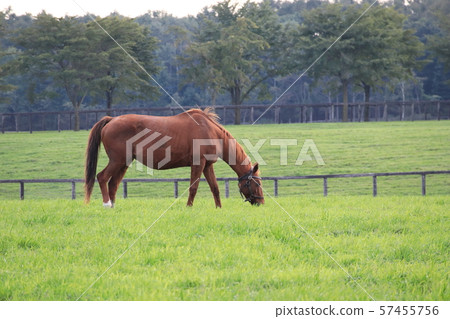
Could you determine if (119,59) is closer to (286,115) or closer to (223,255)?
(286,115)

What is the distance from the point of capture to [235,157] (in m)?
10.9

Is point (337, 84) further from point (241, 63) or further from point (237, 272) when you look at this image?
point (237, 272)

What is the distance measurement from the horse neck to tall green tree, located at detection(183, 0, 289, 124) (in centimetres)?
3634

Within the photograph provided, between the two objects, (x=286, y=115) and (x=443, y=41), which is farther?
(x=286, y=115)

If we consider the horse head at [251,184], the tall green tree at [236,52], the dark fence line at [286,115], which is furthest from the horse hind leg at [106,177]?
the dark fence line at [286,115]

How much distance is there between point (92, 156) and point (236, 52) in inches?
1535

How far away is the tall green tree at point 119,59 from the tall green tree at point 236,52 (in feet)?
14.0

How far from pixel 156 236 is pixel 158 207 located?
363 cm

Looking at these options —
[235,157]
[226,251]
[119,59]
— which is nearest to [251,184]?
[235,157]

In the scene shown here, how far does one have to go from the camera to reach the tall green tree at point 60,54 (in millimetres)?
43938

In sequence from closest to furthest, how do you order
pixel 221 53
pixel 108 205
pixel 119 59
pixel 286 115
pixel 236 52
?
pixel 108 205
pixel 119 59
pixel 236 52
pixel 221 53
pixel 286 115

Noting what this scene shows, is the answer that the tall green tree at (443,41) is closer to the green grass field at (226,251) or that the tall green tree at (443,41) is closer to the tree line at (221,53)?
the tree line at (221,53)

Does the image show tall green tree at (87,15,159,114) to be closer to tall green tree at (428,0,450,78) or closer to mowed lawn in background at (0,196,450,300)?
tall green tree at (428,0,450,78)

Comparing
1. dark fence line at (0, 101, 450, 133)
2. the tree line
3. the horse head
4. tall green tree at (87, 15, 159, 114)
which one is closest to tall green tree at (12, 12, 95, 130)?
the tree line
